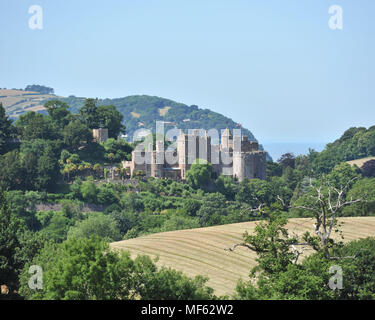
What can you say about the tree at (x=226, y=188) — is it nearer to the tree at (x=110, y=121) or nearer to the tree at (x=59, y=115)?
the tree at (x=110, y=121)

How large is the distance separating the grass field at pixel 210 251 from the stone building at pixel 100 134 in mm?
39093

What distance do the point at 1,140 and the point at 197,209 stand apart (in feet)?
76.3

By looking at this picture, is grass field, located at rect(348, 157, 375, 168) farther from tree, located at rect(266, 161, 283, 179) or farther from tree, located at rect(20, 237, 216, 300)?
tree, located at rect(20, 237, 216, 300)

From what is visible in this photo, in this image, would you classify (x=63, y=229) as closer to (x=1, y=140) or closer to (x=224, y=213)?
(x=224, y=213)

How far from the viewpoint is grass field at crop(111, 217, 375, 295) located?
105 feet

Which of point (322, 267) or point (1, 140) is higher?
point (1, 140)

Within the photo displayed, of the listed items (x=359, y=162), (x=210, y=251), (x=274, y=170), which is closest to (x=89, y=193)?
(x=210, y=251)

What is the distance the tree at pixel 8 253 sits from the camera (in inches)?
1282

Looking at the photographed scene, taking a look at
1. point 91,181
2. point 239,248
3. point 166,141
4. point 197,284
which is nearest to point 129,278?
point 197,284

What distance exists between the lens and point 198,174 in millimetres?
77500
